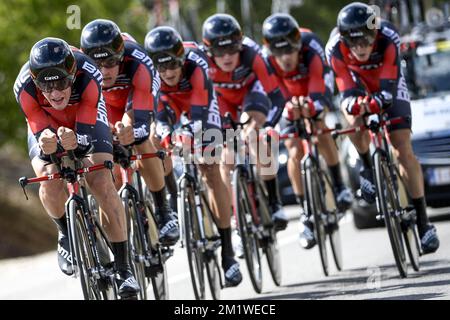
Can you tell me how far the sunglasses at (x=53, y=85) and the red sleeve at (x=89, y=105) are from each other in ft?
0.89

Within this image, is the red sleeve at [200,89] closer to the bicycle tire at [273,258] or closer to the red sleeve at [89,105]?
the bicycle tire at [273,258]

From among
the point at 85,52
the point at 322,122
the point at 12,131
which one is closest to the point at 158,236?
the point at 85,52

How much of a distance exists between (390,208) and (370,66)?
1559 mm

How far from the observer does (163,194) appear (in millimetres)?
10352

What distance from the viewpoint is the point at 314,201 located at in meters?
11.4

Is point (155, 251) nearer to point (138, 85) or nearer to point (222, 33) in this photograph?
point (138, 85)

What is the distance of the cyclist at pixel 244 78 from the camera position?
11.3m

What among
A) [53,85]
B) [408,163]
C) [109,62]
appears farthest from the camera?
[408,163]

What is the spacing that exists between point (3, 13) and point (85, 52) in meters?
16.1

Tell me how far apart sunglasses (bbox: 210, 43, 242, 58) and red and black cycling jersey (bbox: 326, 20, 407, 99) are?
35.4 inches

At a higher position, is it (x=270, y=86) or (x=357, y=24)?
(x=357, y=24)

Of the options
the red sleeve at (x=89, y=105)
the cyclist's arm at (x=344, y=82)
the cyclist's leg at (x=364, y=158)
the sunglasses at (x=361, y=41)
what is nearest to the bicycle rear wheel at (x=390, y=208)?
the cyclist's leg at (x=364, y=158)

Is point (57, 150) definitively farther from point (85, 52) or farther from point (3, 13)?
point (3, 13)

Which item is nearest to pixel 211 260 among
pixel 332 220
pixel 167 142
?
pixel 167 142
